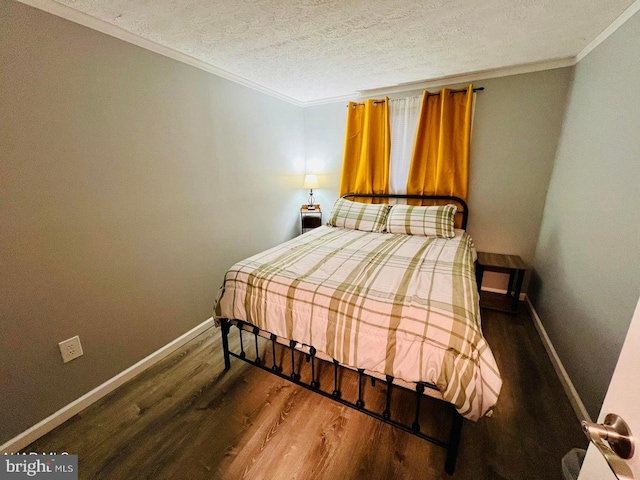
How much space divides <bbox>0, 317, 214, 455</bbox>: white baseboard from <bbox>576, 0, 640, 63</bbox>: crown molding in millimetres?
3641

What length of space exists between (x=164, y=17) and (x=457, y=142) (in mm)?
2707

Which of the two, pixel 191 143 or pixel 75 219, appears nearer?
pixel 75 219

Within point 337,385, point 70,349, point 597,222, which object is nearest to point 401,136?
point 597,222

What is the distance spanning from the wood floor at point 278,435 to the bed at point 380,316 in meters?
0.12

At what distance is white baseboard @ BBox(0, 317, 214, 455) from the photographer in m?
1.36

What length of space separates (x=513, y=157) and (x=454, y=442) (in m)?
2.62

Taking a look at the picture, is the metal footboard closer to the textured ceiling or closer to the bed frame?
the bed frame

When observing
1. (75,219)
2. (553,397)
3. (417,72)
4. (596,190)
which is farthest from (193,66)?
(553,397)

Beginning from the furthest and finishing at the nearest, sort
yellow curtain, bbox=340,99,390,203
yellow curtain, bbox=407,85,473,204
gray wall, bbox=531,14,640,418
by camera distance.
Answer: yellow curtain, bbox=340,99,390,203 → yellow curtain, bbox=407,85,473,204 → gray wall, bbox=531,14,640,418

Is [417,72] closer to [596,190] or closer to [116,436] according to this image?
[596,190]

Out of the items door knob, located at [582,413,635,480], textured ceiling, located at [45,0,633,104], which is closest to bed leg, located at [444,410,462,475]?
door knob, located at [582,413,635,480]

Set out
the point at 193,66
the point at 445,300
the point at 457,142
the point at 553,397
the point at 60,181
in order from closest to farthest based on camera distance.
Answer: the point at 445,300
the point at 60,181
the point at 553,397
the point at 193,66
the point at 457,142

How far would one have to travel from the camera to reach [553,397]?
163 centimetres

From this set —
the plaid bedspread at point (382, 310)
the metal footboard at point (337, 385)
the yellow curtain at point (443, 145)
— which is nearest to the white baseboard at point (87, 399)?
the metal footboard at point (337, 385)
